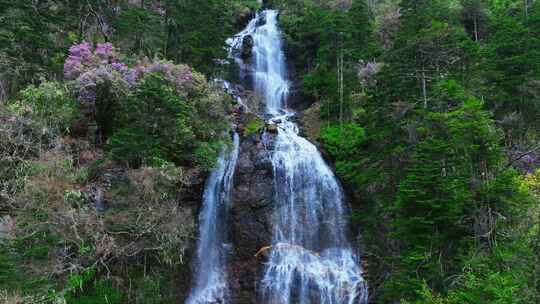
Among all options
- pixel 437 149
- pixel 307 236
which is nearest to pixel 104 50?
pixel 307 236

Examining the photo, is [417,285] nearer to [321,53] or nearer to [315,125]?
[315,125]

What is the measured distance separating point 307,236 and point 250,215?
302 centimetres

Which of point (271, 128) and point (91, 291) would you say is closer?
point (91, 291)

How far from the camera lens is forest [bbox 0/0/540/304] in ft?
40.3

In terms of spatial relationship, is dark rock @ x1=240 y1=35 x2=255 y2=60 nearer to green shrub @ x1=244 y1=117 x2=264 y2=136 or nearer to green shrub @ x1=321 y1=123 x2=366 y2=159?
green shrub @ x1=244 y1=117 x2=264 y2=136

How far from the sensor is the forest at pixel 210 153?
40.3 feet

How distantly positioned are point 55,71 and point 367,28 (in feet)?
69.4

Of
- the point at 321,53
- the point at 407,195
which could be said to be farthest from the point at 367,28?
the point at 407,195

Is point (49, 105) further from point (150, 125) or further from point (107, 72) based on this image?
point (150, 125)

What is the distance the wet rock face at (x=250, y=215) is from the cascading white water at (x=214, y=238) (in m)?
0.43

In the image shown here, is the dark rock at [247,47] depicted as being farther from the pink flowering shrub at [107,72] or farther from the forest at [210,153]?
the pink flowering shrub at [107,72]

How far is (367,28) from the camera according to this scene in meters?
28.9

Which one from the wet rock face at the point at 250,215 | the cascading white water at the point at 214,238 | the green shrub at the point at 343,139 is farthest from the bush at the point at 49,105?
the green shrub at the point at 343,139

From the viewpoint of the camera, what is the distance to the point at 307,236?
19109mm
